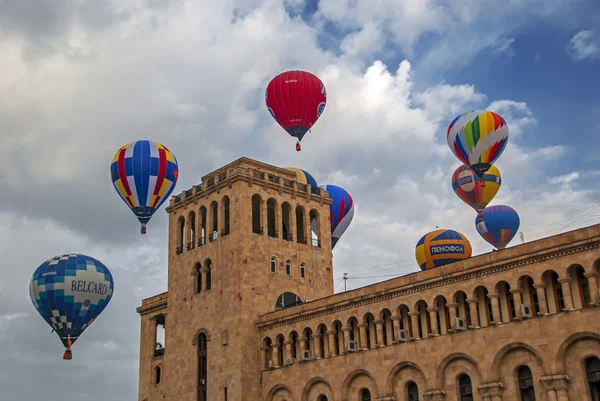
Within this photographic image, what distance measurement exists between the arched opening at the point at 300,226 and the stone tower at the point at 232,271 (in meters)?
0.11

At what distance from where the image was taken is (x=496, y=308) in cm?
4153

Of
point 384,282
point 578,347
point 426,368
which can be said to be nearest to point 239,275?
point 384,282

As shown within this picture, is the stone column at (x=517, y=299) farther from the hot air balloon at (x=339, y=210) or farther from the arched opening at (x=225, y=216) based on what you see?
the hot air balloon at (x=339, y=210)

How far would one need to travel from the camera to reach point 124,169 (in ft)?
190

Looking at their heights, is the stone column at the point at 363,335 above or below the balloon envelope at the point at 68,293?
below

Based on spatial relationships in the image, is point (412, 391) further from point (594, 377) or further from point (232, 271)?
point (232, 271)

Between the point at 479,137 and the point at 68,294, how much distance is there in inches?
1293

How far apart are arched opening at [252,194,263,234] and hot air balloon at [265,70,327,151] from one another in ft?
16.4

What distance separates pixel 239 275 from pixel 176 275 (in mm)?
8031

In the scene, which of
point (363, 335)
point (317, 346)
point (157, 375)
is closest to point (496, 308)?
point (363, 335)

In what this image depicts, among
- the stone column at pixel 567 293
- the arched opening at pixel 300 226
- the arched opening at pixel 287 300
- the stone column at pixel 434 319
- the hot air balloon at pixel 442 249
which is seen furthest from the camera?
the hot air balloon at pixel 442 249

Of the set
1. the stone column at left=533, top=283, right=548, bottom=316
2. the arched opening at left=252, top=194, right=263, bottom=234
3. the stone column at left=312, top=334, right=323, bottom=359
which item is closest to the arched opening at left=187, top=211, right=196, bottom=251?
the arched opening at left=252, top=194, right=263, bottom=234

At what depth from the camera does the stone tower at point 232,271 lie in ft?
183

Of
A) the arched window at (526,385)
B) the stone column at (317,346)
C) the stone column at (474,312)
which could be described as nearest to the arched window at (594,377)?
the arched window at (526,385)
